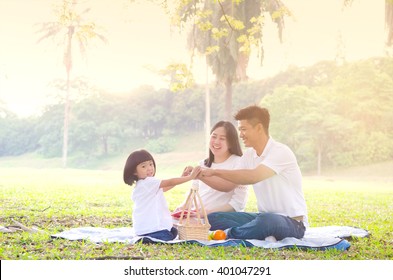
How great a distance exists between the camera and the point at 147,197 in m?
4.24

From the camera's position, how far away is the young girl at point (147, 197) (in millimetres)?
4184

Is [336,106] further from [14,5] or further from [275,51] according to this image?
[14,5]

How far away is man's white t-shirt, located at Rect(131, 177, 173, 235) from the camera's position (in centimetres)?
421

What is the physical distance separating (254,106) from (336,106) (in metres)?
23.0

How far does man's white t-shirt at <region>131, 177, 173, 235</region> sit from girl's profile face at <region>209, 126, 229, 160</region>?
0.54 meters

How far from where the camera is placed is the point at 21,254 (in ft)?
12.7

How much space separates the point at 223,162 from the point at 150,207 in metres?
0.70

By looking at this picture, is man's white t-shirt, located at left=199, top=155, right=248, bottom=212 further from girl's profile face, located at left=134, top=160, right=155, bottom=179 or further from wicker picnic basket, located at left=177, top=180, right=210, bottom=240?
girl's profile face, located at left=134, top=160, right=155, bottom=179

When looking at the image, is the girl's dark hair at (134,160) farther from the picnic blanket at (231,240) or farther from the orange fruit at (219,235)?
the orange fruit at (219,235)

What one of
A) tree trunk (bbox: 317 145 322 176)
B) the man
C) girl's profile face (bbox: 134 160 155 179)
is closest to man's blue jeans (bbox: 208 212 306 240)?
the man

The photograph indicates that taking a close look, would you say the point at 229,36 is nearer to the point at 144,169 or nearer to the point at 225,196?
the point at 225,196

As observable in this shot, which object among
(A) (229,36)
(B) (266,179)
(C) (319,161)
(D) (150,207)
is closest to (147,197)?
(D) (150,207)

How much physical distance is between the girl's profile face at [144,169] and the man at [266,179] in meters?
0.36

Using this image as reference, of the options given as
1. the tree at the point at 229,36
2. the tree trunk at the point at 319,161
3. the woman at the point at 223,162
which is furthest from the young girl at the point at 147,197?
the tree trunk at the point at 319,161
